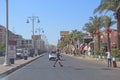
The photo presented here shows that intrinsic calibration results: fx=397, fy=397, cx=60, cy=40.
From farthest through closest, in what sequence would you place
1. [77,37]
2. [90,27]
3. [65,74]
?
[77,37] → [90,27] → [65,74]

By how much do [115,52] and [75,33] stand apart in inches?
4316

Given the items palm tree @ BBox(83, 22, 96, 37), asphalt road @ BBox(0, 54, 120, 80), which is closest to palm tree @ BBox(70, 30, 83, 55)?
palm tree @ BBox(83, 22, 96, 37)

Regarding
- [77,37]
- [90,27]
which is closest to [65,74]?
[90,27]

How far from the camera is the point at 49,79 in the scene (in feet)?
73.0

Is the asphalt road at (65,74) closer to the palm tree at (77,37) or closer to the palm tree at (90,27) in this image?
the palm tree at (90,27)

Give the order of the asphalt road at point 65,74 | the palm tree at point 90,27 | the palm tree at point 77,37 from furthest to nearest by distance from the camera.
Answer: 1. the palm tree at point 77,37
2. the palm tree at point 90,27
3. the asphalt road at point 65,74

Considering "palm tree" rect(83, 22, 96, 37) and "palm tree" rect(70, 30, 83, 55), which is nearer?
"palm tree" rect(83, 22, 96, 37)

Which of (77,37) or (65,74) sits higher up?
(77,37)

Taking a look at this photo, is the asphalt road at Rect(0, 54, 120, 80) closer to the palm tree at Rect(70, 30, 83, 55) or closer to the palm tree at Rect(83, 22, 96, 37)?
the palm tree at Rect(83, 22, 96, 37)

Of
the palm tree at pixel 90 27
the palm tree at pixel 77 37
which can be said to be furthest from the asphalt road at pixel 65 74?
the palm tree at pixel 77 37

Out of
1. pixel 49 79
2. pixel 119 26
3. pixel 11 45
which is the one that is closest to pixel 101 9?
pixel 119 26

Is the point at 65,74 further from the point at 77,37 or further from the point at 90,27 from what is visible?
Result: the point at 77,37

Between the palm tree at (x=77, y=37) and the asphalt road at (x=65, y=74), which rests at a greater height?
the palm tree at (x=77, y=37)

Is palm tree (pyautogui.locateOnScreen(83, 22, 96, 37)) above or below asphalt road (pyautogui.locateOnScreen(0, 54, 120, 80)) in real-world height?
above
